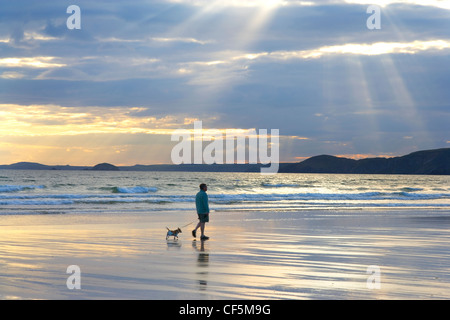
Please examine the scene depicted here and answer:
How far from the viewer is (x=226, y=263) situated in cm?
1165

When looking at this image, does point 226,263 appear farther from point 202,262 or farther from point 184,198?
point 184,198

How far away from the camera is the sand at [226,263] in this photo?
855 cm

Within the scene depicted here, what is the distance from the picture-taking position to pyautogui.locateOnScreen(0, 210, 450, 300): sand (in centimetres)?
855

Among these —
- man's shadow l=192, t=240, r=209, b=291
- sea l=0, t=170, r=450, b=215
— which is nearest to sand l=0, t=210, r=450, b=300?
man's shadow l=192, t=240, r=209, b=291

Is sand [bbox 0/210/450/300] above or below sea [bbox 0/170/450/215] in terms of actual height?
below

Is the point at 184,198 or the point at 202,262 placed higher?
the point at 184,198

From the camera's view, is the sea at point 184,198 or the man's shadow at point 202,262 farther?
the sea at point 184,198

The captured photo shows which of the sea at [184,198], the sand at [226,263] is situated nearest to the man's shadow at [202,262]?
the sand at [226,263]

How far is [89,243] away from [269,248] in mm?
4856

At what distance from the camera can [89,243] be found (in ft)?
49.4

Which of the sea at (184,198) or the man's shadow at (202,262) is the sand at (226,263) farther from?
the sea at (184,198)

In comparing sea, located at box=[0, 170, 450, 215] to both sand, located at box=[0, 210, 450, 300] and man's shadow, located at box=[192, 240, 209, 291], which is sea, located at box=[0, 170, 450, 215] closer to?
sand, located at box=[0, 210, 450, 300]

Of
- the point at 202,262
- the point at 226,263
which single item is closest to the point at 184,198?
the point at 202,262

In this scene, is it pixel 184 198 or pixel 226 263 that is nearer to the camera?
pixel 226 263
